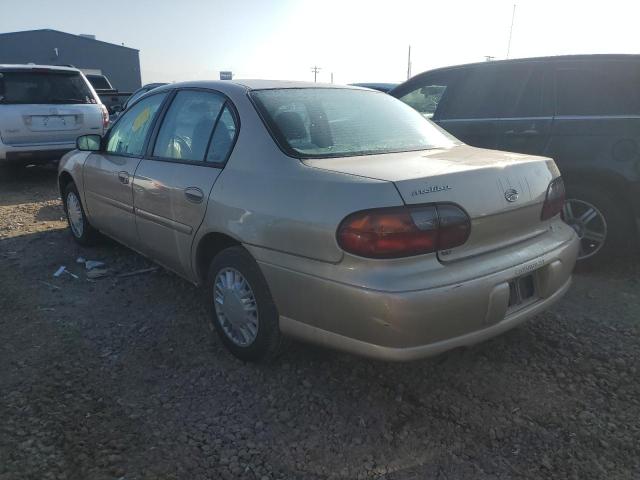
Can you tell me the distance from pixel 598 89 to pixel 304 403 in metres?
3.35

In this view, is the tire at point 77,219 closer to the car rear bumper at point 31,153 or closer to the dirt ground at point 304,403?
the dirt ground at point 304,403

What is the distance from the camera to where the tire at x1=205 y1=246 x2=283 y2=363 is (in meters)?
2.67

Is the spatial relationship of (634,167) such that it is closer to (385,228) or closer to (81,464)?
(385,228)

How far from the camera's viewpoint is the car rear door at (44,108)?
25.0 feet

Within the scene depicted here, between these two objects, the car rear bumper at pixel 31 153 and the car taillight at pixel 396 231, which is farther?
the car rear bumper at pixel 31 153

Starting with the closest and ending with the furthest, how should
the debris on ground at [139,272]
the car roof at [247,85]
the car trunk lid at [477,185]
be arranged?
the car trunk lid at [477,185]
the car roof at [247,85]
the debris on ground at [139,272]

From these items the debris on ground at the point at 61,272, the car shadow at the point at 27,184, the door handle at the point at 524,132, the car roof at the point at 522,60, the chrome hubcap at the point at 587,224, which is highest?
the car roof at the point at 522,60

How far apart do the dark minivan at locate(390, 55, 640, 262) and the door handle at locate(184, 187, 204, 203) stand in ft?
9.00

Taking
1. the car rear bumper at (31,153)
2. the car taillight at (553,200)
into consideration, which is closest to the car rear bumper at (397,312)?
the car taillight at (553,200)

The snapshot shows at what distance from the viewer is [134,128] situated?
13.0 ft

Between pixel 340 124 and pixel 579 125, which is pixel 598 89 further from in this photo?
pixel 340 124

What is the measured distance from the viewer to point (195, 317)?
3.59 meters

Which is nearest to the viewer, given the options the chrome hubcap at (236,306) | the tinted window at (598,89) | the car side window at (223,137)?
the chrome hubcap at (236,306)

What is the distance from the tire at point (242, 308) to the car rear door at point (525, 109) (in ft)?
9.22
